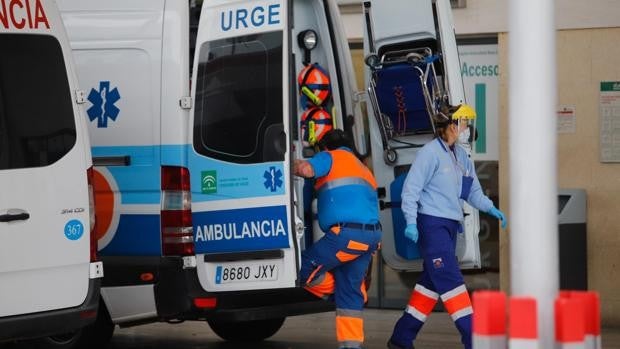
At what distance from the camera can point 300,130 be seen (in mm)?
9438

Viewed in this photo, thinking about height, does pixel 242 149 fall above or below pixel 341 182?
above

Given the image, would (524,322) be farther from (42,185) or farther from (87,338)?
(87,338)

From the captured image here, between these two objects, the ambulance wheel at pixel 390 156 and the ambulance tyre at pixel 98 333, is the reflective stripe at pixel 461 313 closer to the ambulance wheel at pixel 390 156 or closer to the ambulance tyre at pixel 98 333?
the ambulance wheel at pixel 390 156

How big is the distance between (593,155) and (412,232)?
115 inches

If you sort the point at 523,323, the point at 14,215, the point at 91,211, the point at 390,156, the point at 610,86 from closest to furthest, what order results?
the point at 523,323 < the point at 14,215 < the point at 91,211 < the point at 390,156 < the point at 610,86

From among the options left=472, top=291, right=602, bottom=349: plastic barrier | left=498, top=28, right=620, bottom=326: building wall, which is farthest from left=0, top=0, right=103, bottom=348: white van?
left=498, top=28, right=620, bottom=326: building wall

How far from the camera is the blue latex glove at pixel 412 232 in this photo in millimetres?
8992

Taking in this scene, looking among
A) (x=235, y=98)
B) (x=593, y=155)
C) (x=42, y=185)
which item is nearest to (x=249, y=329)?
(x=235, y=98)

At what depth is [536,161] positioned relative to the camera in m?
5.18

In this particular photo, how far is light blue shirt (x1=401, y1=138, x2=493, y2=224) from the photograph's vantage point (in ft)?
30.1

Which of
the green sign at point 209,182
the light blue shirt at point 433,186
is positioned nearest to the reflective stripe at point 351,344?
the light blue shirt at point 433,186

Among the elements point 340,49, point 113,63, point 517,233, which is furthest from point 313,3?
point 517,233

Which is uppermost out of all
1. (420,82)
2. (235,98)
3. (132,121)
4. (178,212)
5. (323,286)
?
(420,82)

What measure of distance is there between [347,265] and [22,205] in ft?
7.57
